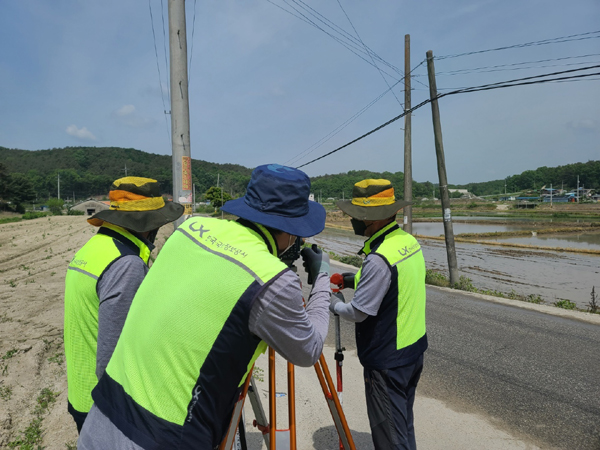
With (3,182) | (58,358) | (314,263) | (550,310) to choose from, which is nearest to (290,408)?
(314,263)

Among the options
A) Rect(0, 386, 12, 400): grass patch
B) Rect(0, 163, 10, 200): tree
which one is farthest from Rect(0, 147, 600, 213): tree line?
Rect(0, 386, 12, 400): grass patch

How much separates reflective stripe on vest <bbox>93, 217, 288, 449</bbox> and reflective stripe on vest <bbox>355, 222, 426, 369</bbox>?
3.70ft

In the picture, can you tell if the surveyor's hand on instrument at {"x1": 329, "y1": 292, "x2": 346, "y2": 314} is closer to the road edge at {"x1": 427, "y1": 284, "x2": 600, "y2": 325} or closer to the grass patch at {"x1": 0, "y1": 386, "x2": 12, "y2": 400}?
the grass patch at {"x1": 0, "y1": 386, "x2": 12, "y2": 400}

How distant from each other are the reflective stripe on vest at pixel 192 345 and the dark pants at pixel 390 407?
1.17 m

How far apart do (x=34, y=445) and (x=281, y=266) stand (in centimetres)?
294

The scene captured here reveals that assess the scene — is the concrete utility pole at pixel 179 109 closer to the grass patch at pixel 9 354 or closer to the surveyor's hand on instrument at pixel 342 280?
the grass patch at pixel 9 354

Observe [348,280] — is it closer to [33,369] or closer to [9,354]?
[33,369]

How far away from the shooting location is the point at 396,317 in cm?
225

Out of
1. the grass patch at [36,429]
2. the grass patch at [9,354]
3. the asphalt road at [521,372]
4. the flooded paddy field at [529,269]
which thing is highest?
the grass patch at [9,354]

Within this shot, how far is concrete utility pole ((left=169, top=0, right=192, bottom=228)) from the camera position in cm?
622

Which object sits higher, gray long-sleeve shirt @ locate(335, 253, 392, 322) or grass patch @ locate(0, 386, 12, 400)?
gray long-sleeve shirt @ locate(335, 253, 392, 322)

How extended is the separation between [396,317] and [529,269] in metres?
18.9

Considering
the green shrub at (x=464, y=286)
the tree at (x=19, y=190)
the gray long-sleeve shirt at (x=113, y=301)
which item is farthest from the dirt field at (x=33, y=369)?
the tree at (x=19, y=190)

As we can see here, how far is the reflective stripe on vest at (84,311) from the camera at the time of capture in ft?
5.91
